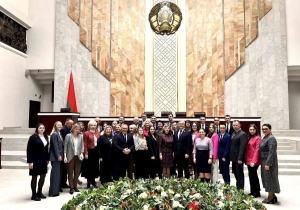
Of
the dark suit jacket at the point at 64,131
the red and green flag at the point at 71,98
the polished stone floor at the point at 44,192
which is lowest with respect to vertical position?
the polished stone floor at the point at 44,192

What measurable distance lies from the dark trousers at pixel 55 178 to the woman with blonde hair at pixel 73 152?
0.61ft

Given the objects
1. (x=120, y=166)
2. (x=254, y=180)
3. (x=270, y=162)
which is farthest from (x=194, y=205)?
(x=120, y=166)

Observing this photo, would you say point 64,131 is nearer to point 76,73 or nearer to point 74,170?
point 74,170

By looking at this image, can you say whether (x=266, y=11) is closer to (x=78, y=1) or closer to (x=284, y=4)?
(x=284, y=4)

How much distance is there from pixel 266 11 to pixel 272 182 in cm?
1089

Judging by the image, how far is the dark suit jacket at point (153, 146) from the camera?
569 centimetres

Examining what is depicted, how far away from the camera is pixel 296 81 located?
577 inches

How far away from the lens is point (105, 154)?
5.60 metres

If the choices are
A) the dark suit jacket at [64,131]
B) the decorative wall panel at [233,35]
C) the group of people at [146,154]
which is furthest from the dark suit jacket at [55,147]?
the decorative wall panel at [233,35]

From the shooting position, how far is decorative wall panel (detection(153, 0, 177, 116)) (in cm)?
1478

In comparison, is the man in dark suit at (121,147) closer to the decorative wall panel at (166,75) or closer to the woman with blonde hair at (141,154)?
the woman with blonde hair at (141,154)

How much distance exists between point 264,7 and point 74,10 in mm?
9567

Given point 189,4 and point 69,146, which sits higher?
point 189,4

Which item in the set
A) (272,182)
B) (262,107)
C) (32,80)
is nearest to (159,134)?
(272,182)
